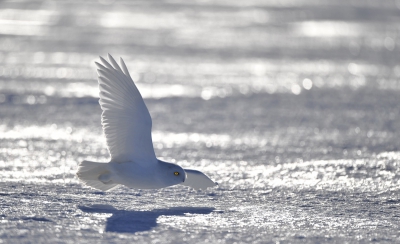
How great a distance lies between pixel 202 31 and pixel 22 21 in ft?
19.5

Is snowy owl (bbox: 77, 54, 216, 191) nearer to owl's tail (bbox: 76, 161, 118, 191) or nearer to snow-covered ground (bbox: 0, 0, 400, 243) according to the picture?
owl's tail (bbox: 76, 161, 118, 191)

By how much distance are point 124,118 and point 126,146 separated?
22 cm

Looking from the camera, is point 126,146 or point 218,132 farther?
point 218,132

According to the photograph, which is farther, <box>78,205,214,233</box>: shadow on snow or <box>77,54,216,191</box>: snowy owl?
<box>77,54,216,191</box>: snowy owl

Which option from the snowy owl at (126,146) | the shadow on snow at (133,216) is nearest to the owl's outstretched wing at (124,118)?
the snowy owl at (126,146)

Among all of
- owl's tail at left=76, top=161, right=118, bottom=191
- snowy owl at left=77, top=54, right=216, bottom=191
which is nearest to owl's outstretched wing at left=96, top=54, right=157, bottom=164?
snowy owl at left=77, top=54, right=216, bottom=191

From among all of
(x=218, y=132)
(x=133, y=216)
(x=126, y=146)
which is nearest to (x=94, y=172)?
(x=126, y=146)

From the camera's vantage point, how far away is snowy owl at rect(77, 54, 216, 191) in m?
4.91

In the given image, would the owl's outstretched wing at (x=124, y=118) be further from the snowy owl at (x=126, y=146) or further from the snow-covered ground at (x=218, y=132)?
the snow-covered ground at (x=218, y=132)

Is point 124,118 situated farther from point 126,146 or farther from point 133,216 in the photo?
point 133,216

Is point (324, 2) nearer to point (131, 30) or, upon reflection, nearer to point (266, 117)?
point (131, 30)

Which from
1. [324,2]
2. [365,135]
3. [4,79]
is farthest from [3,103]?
[324,2]

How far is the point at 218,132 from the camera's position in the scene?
8.50m

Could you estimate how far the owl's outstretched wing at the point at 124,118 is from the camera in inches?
194
